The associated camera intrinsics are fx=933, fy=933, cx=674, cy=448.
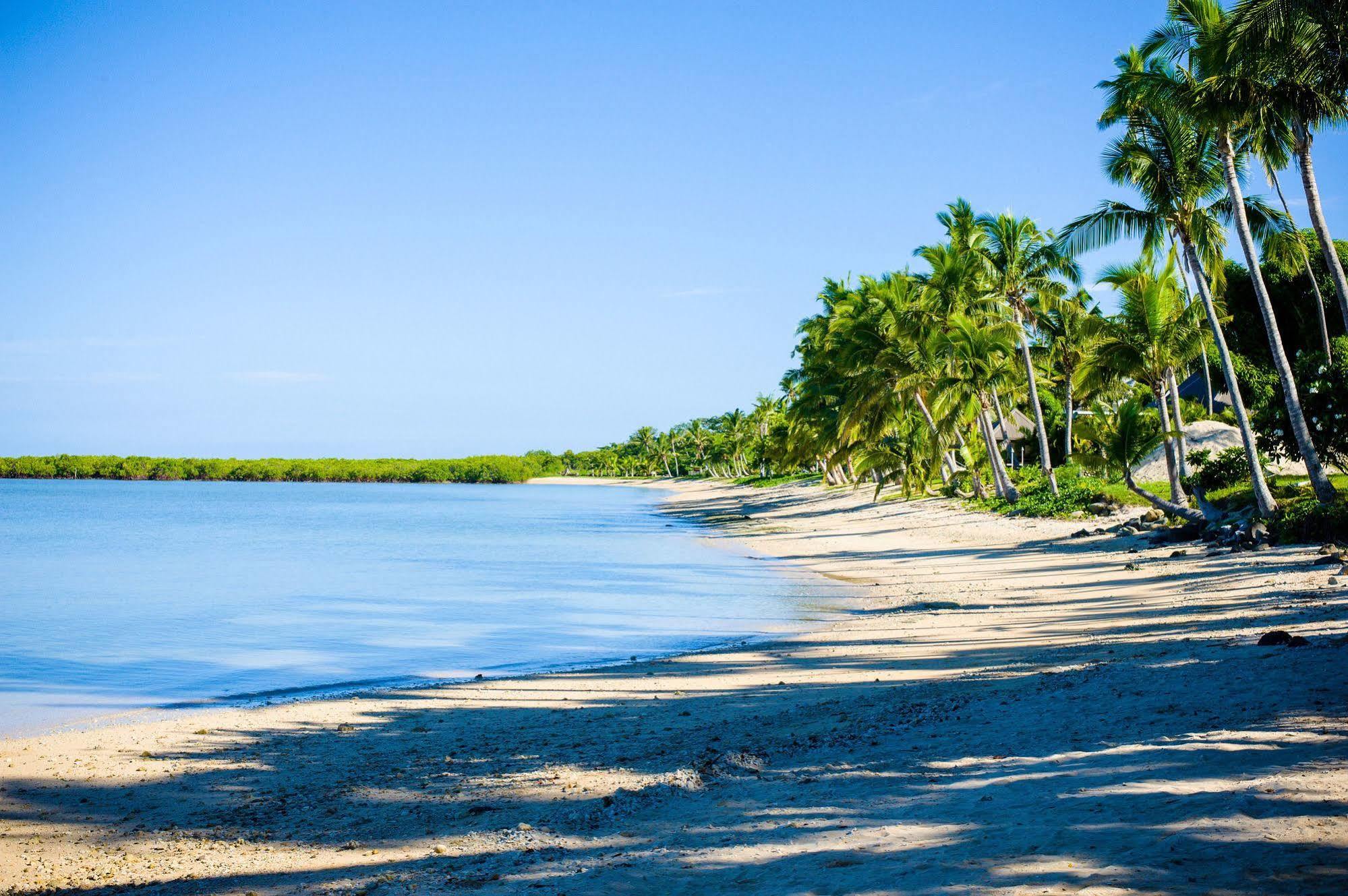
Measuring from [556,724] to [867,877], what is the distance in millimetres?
4379

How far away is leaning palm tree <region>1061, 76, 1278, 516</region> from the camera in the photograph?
1750 cm

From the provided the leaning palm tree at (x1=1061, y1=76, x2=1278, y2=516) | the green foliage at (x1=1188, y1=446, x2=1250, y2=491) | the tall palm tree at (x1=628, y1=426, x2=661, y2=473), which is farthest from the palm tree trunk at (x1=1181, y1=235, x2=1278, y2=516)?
the tall palm tree at (x1=628, y1=426, x2=661, y2=473)

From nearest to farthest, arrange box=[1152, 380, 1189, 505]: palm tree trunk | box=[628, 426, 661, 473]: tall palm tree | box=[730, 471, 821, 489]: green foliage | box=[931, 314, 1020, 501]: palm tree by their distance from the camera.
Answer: box=[1152, 380, 1189, 505]: palm tree trunk → box=[931, 314, 1020, 501]: palm tree → box=[730, 471, 821, 489]: green foliage → box=[628, 426, 661, 473]: tall palm tree

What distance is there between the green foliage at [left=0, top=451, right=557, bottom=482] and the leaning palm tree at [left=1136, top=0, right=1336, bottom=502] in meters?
150

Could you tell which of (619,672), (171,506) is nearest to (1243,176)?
(619,672)

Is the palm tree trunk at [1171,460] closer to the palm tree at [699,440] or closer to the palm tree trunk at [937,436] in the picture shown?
the palm tree trunk at [937,436]

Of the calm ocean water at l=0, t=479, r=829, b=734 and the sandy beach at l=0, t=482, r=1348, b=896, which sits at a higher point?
the sandy beach at l=0, t=482, r=1348, b=896

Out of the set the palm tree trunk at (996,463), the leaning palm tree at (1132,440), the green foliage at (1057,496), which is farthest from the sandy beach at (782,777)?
the palm tree trunk at (996,463)

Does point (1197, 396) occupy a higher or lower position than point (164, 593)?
higher

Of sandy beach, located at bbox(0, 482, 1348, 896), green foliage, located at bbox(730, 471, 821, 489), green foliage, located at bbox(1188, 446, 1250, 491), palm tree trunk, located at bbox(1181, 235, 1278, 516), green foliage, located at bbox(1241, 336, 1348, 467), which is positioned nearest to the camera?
sandy beach, located at bbox(0, 482, 1348, 896)

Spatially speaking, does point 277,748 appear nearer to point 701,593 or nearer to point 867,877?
point 867,877

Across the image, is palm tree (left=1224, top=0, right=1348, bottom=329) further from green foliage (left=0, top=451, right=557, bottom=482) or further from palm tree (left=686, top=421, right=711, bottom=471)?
green foliage (left=0, top=451, right=557, bottom=482)

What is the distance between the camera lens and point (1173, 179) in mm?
17828

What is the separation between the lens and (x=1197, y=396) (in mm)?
44406
